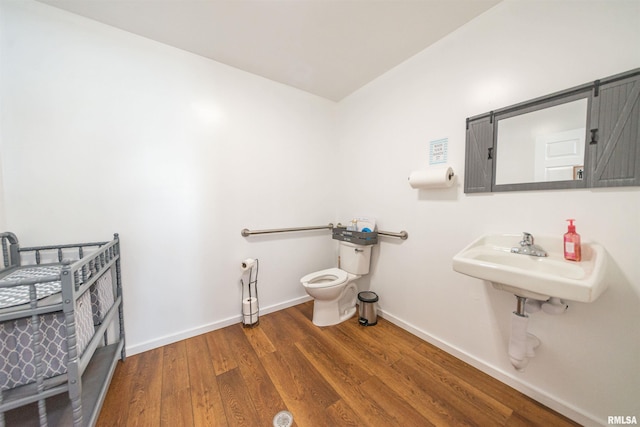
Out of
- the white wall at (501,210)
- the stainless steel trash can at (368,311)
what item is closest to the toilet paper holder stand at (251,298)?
the stainless steel trash can at (368,311)

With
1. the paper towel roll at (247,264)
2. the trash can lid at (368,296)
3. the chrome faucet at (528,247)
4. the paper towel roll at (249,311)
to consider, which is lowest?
the paper towel roll at (249,311)

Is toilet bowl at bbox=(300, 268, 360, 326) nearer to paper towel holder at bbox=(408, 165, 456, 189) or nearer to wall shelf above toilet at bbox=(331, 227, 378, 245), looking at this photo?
wall shelf above toilet at bbox=(331, 227, 378, 245)

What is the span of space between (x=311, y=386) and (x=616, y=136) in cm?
205

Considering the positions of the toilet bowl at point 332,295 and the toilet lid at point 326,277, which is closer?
the toilet bowl at point 332,295

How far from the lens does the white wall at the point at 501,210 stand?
993 mm

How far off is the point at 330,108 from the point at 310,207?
1.21 metres

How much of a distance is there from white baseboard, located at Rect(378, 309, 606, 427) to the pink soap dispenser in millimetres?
809

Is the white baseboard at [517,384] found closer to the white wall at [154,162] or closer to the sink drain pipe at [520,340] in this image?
the sink drain pipe at [520,340]

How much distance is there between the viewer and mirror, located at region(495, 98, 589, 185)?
109cm

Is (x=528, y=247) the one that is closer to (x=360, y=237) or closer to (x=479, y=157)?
(x=479, y=157)

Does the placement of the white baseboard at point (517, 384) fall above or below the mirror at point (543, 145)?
below

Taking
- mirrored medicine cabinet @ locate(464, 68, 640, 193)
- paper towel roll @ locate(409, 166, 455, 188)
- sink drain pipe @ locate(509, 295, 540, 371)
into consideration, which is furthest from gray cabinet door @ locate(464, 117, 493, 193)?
sink drain pipe @ locate(509, 295, 540, 371)

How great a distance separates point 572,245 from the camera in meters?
1.04

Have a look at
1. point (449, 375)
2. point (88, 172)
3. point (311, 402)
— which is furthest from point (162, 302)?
point (449, 375)
